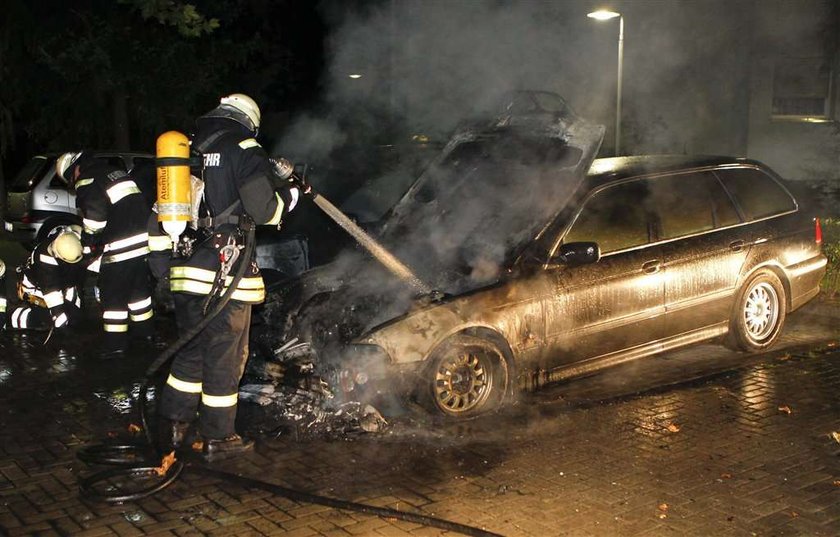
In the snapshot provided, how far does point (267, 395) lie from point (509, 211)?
6.84 ft

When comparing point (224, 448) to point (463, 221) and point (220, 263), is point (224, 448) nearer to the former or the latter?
point (220, 263)

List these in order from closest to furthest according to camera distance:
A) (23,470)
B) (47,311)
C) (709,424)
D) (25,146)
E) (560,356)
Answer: (23,470)
(709,424)
(560,356)
(47,311)
(25,146)

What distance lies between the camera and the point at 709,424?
566 centimetres

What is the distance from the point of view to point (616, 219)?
641cm

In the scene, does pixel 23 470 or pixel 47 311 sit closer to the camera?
pixel 23 470

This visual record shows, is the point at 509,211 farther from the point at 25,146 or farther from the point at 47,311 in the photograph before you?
the point at 25,146

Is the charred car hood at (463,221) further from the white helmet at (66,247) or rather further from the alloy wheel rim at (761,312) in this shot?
the white helmet at (66,247)

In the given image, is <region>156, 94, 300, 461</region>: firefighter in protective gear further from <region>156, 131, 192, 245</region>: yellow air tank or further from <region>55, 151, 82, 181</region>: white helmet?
<region>55, 151, 82, 181</region>: white helmet

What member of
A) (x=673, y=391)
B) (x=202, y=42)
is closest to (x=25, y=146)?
(x=202, y=42)

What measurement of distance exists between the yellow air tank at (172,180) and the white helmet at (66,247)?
3.02 meters

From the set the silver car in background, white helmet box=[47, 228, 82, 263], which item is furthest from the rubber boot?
the silver car in background

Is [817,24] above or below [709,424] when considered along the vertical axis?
above

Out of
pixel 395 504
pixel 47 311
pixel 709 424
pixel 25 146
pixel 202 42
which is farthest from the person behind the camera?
pixel 25 146

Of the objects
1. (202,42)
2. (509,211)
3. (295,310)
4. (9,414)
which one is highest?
(202,42)
